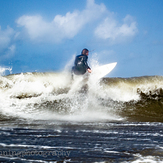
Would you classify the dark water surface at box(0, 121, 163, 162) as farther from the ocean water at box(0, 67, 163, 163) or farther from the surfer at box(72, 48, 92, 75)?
the surfer at box(72, 48, 92, 75)

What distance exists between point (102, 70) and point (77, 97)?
280 centimetres

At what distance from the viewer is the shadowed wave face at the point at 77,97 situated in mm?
10531

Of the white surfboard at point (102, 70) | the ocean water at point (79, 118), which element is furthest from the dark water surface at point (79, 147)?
the white surfboard at point (102, 70)

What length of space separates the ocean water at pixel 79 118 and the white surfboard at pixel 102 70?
464 mm

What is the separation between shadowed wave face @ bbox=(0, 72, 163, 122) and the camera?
415 inches

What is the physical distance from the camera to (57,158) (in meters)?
3.55

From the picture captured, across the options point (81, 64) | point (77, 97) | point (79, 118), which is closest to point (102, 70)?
point (81, 64)

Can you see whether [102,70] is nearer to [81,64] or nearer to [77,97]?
[81,64]

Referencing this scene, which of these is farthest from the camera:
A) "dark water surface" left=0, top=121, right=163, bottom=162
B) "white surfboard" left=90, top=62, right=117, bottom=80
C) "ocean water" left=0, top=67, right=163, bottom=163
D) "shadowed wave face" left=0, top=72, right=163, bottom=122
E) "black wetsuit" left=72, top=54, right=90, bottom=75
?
"white surfboard" left=90, top=62, right=117, bottom=80

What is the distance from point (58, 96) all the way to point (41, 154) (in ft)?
29.5

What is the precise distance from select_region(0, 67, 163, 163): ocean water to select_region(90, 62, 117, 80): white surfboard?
0.46 meters

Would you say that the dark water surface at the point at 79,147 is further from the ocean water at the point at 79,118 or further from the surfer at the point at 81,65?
the surfer at the point at 81,65

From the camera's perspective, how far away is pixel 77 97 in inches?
476

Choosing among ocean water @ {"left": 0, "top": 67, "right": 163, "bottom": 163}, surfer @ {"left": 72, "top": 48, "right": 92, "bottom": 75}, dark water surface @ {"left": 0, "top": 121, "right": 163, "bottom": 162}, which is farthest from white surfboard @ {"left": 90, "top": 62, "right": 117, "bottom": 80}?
dark water surface @ {"left": 0, "top": 121, "right": 163, "bottom": 162}
